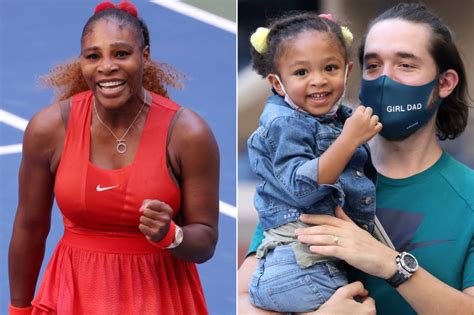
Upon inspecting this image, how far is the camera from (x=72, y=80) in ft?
7.97

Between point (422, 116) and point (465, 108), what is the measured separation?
0.19 m

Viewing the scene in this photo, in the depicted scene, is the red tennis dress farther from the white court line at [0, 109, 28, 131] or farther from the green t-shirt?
the white court line at [0, 109, 28, 131]

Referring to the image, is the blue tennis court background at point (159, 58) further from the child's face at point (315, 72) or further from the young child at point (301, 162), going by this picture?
the child's face at point (315, 72)

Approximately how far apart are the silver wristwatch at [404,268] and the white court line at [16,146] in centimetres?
82

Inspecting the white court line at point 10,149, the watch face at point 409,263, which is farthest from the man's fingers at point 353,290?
the white court line at point 10,149

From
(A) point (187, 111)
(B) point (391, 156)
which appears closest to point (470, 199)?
(B) point (391, 156)

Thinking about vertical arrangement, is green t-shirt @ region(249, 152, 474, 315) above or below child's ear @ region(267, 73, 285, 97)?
below

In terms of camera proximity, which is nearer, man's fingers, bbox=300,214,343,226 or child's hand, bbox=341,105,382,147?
child's hand, bbox=341,105,382,147

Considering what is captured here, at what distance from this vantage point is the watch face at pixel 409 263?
2041mm

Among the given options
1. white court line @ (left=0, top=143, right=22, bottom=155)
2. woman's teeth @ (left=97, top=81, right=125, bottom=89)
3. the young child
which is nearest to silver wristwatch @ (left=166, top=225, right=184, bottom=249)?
the young child

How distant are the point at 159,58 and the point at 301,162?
828mm

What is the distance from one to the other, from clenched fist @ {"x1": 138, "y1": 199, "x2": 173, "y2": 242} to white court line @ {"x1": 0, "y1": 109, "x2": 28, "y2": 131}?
104cm

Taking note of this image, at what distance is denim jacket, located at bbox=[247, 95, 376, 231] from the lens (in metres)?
2.06

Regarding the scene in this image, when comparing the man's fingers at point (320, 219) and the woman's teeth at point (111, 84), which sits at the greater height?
the woman's teeth at point (111, 84)
